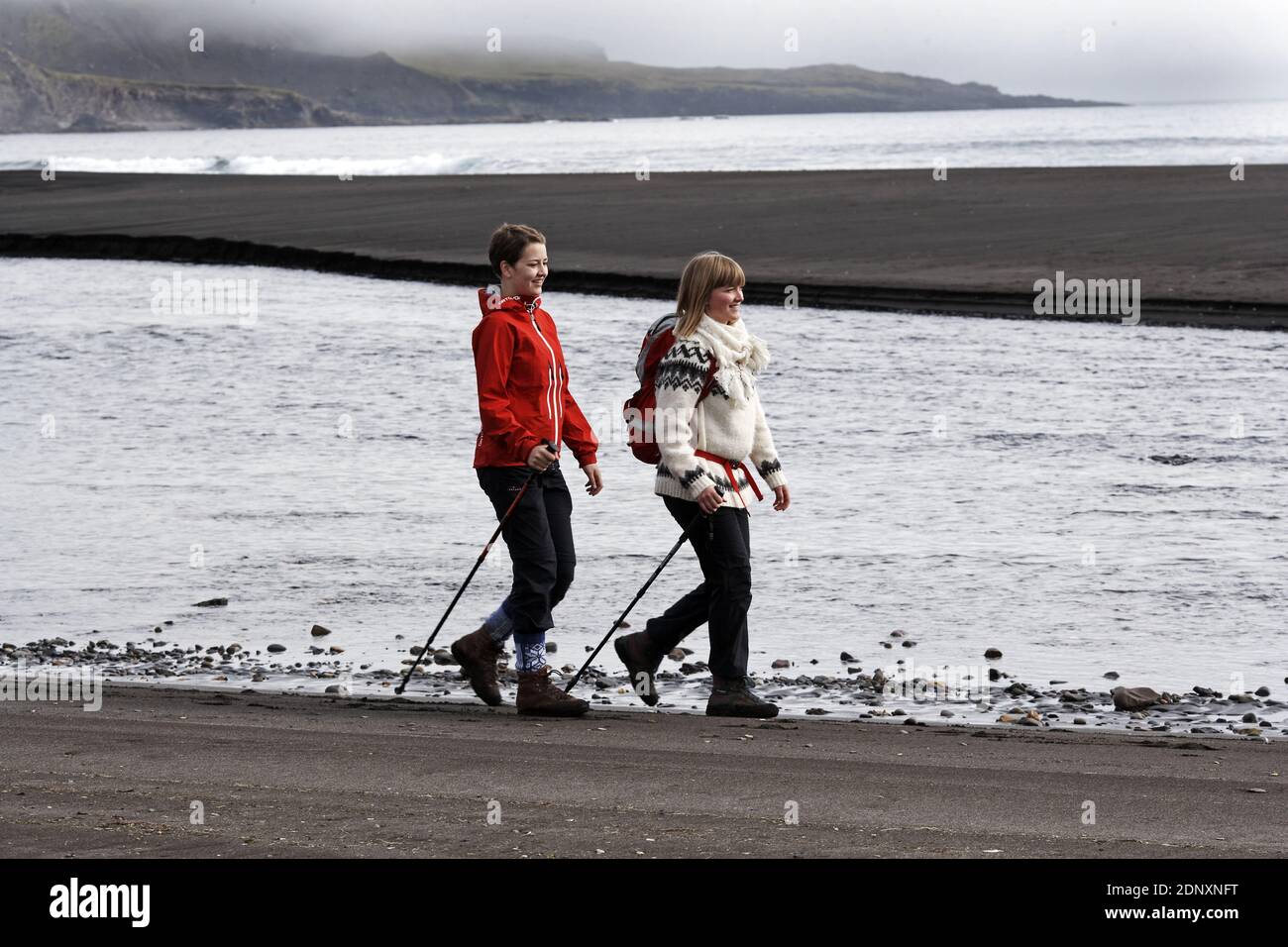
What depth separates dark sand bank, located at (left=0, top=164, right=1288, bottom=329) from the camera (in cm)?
2325

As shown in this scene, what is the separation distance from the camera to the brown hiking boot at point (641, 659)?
6820 mm

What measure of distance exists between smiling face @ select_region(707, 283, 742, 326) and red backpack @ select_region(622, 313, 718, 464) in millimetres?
152

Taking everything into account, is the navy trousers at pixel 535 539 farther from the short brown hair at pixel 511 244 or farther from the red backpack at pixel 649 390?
the short brown hair at pixel 511 244

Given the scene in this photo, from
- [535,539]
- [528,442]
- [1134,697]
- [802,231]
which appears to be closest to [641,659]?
[535,539]

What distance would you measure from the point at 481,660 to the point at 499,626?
0.18 metres

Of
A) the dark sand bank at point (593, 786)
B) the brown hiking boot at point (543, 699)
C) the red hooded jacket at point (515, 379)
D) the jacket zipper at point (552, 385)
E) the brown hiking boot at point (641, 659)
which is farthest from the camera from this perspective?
the brown hiking boot at point (641, 659)

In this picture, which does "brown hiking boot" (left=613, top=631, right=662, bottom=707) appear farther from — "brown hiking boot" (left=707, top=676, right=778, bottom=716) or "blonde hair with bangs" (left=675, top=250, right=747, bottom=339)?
"blonde hair with bangs" (left=675, top=250, right=747, bottom=339)

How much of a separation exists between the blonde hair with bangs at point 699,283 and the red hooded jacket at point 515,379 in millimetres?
474

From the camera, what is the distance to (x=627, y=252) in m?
29.1

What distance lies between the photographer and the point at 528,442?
20.9ft

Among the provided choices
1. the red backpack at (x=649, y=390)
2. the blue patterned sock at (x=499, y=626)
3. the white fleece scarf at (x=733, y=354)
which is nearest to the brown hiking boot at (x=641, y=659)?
the blue patterned sock at (x=499, y=626)

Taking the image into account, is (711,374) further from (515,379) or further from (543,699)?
(543,699)

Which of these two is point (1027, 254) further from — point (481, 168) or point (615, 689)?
point (481, 168)

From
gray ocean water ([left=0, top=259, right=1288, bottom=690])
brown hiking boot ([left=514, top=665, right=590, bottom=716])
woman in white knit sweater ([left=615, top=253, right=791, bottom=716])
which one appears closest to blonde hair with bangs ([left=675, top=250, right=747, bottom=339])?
woman in white knit sweater ([left=615, top=253, right=791, bottom=716])
